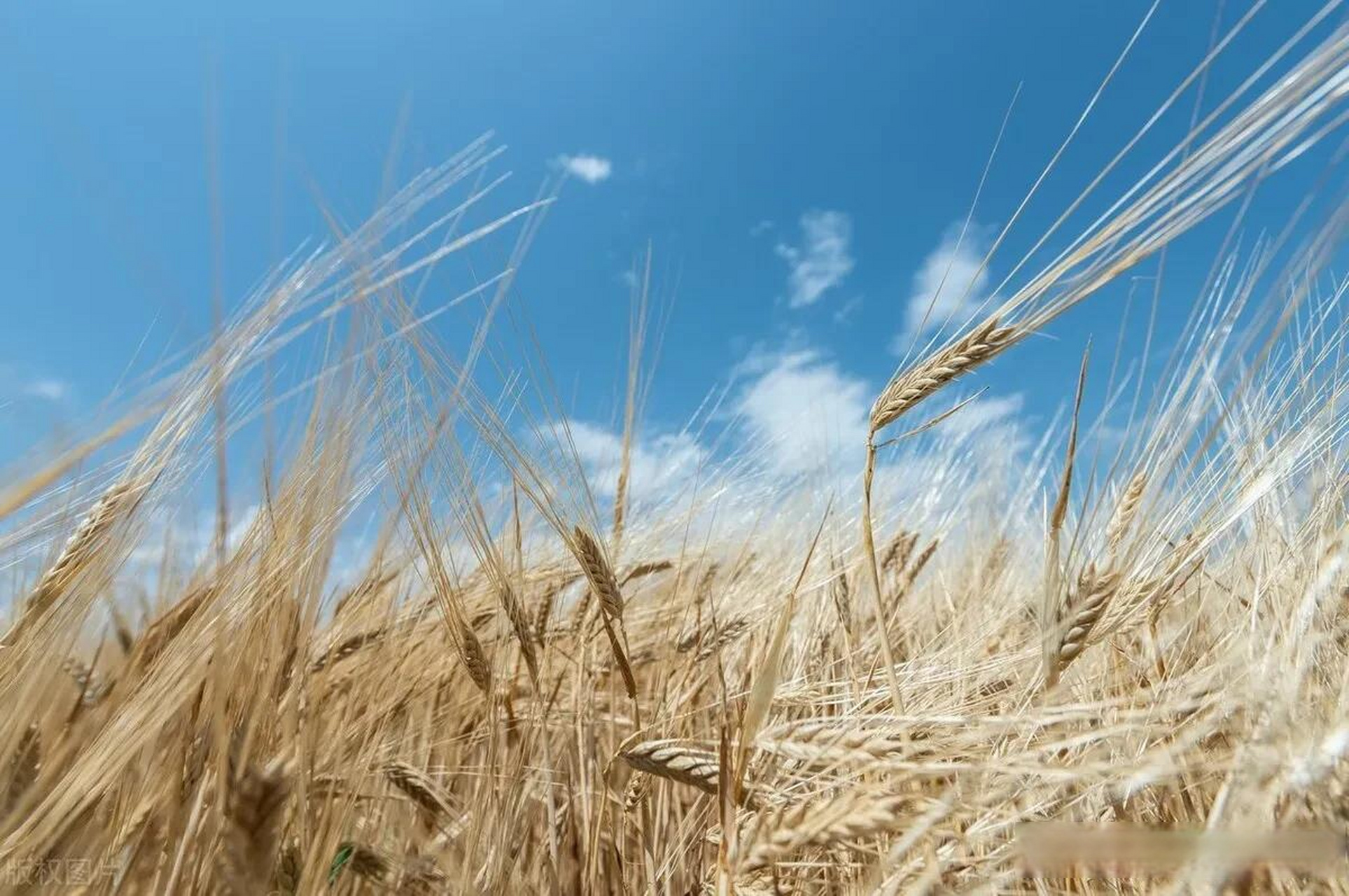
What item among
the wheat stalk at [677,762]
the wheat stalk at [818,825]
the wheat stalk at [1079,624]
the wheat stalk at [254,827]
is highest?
the wheat stalk at [1079,624]

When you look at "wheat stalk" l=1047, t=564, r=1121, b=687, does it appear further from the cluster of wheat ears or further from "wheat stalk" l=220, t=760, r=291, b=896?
"wheat stalk" l=220, t=760, r=291, b=896

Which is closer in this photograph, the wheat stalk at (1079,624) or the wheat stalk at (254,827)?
the wheat stalk at (254,827)

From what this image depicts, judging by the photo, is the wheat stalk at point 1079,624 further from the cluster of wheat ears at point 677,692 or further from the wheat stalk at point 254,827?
the wheat stalk at point 254,827

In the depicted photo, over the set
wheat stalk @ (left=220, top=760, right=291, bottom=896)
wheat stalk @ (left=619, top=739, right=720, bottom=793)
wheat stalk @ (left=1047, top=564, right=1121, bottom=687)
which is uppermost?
wheat stalk @ (left=1047, top=564, right=1121, bottom=687)

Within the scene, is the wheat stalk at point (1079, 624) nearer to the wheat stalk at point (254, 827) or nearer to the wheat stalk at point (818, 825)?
the wheat stalk at point (818, 825)

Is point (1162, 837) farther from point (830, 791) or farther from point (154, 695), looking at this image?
point (154, 695)

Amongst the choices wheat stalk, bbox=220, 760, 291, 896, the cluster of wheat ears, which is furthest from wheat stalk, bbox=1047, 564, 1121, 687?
wheat stalk, bbox=220, 760, 291, 896

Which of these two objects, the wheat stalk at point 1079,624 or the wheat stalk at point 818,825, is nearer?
the wheat stalk at point 818,825

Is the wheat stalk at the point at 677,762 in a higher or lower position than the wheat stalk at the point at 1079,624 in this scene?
lower

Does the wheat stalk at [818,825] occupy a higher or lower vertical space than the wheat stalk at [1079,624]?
lower

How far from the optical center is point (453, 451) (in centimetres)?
122

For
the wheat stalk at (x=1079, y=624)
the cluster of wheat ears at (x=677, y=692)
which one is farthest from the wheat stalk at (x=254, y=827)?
the wheat stalk at (x=1079, y=624)

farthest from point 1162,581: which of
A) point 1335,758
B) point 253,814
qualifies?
point 253,814

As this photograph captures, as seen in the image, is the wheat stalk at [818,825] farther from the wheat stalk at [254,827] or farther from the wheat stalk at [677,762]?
the wheat stalk at [254,827]
